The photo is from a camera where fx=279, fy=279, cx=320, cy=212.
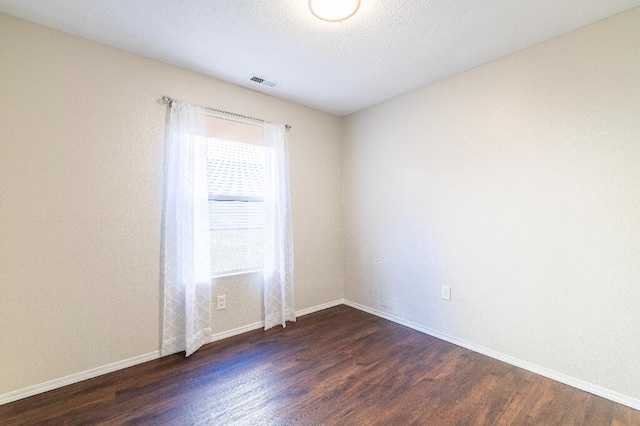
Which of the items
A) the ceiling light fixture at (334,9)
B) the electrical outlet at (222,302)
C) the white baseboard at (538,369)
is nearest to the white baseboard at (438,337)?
the white baseboard at (538,369)

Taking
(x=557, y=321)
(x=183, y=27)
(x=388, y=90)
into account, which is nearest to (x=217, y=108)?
(x=183, y=27)

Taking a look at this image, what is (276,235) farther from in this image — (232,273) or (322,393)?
(322,393)

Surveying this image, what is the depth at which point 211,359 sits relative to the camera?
2.29 meters

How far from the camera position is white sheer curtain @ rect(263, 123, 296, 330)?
2.91 meters

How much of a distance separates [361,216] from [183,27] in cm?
249

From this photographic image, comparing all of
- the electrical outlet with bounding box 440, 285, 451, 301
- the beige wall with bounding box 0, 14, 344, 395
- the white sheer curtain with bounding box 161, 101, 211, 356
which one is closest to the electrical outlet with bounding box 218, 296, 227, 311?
the white sheer curtain with bounding box 161, 101, 211, 356

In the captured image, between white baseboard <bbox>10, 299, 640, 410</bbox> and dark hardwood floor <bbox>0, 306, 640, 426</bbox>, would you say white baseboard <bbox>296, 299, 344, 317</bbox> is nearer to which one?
white baseboard <bbox>10, 299, 640, 410</bbox>

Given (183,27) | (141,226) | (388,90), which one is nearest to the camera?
(183,27)

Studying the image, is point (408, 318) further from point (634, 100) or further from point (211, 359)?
point (634, 100)

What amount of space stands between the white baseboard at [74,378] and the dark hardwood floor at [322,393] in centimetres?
4

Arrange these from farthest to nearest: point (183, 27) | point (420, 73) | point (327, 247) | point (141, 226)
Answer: point (327, 247)
point (420, 73)
point (141, 226)
point (183, 27)

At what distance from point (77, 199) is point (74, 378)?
1.26 m

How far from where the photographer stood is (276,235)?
2941mm

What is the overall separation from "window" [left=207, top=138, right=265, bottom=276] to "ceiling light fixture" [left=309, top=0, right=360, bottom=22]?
1.43m
